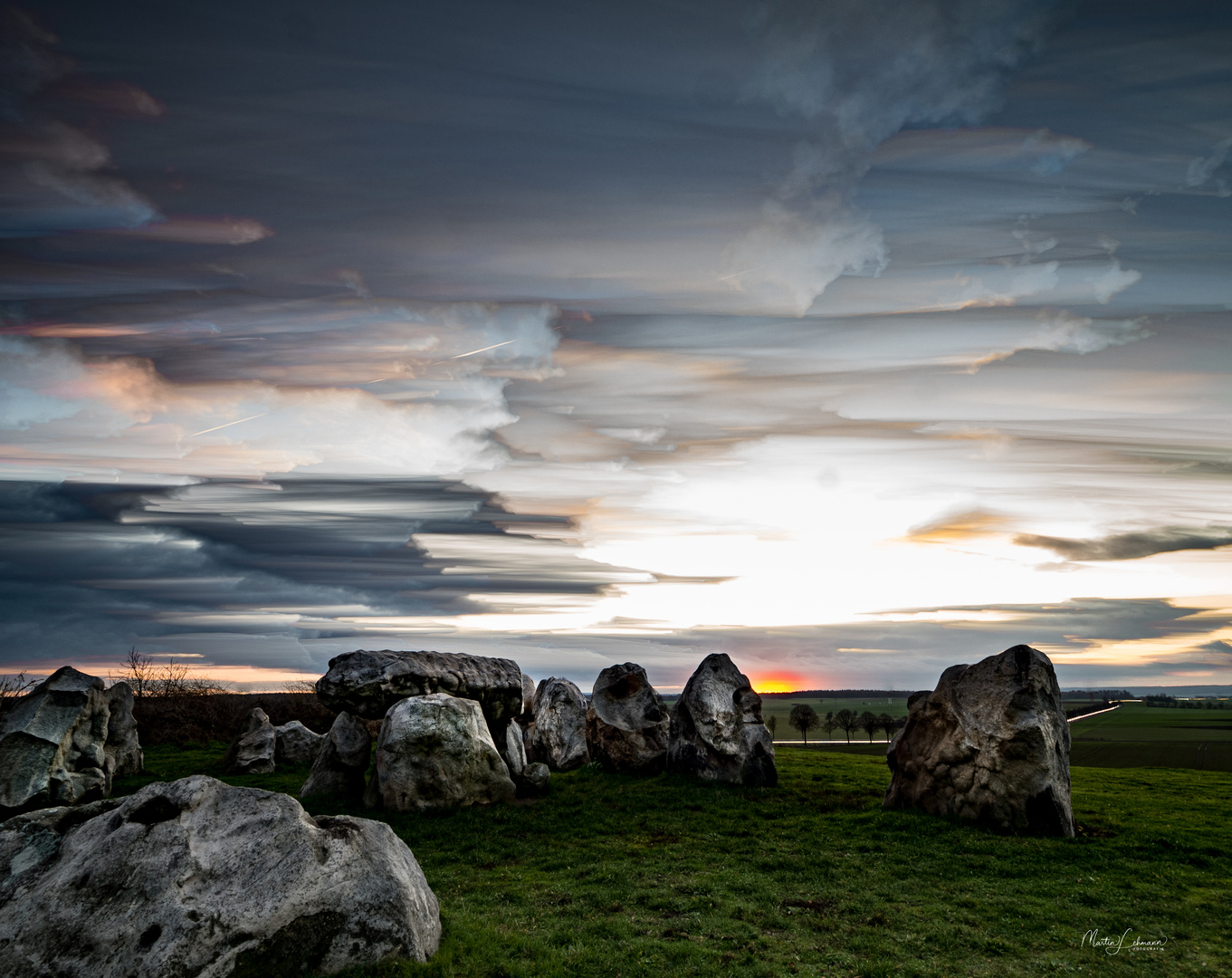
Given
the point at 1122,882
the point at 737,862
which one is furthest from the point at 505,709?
the point at 1122,882

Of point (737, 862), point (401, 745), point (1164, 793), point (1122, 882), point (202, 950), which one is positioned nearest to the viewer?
point (202, 950)

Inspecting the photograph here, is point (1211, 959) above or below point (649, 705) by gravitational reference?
below

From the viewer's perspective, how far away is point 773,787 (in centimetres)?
2983

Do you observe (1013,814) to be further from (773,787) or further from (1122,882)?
(773,787)

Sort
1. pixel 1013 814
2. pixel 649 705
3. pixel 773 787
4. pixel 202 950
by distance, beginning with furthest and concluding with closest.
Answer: pixel 649 705, pixel 773 787, pixel 1013 814, pixel 202 950

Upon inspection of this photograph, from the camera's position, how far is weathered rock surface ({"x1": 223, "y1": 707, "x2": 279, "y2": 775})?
3478 centimetres

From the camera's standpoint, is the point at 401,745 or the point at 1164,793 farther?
the point at 1164,793

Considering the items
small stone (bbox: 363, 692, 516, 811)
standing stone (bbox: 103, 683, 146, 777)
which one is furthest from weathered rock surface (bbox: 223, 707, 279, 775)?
small stone (bbox: 363, 692, 516, 811)

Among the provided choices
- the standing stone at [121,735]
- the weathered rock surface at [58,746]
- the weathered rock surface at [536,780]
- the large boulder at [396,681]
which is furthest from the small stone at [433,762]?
the standing stone at [121,735]

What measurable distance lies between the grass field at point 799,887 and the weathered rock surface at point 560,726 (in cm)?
812

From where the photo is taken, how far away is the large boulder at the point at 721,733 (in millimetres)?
30031

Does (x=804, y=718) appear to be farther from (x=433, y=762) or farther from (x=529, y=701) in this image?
(x=433, y=762)

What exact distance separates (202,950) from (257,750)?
1122 inches

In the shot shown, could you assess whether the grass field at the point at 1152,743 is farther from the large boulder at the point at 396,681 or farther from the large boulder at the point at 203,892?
the large boulder at the point at 203,892
